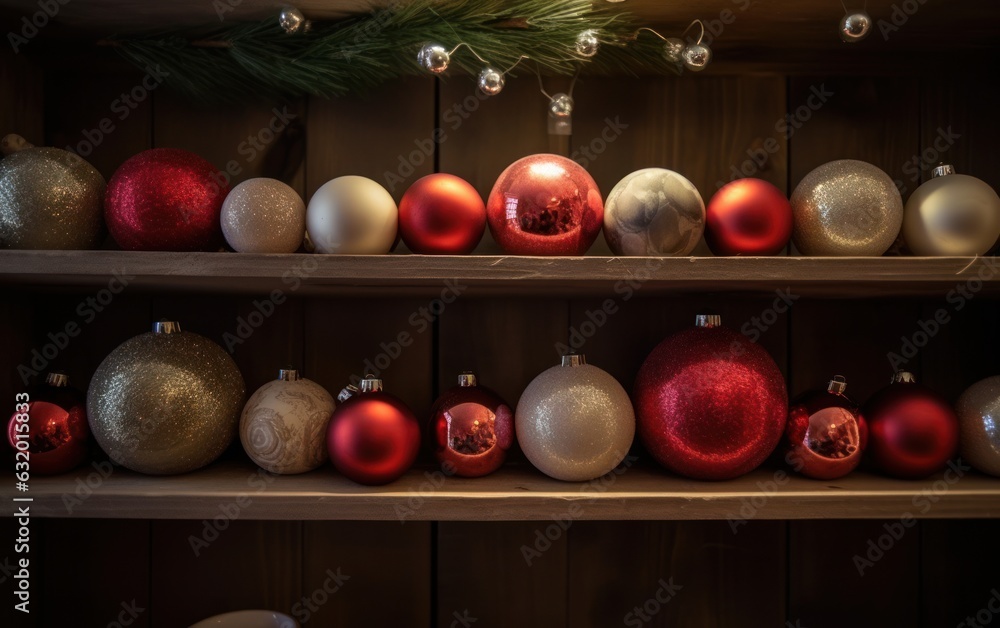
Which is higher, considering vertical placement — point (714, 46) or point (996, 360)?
point (714, 46)

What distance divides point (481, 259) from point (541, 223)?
0.30 ft

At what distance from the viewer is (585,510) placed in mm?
795

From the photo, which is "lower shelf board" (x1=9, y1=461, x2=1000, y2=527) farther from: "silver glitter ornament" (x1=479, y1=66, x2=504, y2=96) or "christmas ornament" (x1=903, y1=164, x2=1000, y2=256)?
"silver glitter ornament" (x1=479, y1=66, x2=504, y2=96)

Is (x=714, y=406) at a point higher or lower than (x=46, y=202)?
lower

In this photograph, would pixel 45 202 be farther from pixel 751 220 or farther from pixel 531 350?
pixel 751 220

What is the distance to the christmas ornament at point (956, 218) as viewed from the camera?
818 millimetres

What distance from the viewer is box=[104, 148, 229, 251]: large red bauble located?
0.81 metres

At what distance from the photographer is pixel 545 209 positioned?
31.6 inches

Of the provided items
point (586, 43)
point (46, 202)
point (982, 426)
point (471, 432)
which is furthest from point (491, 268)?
point (982, 426)

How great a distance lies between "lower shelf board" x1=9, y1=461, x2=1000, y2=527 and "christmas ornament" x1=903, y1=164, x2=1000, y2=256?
0.32 meters

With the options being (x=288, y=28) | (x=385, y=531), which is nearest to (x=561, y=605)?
(x=385, y=531)

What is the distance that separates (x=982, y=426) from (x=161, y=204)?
113cm

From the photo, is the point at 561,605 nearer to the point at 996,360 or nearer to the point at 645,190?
the point at 645,190

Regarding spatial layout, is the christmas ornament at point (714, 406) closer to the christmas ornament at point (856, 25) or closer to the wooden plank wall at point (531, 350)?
the wooden plank wall at point (531, 350)
